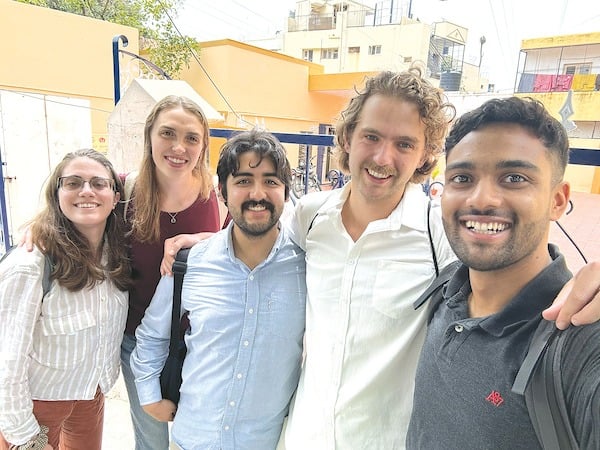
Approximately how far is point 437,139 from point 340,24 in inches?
884

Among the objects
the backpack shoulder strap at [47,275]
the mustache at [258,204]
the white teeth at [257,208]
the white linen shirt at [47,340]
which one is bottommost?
the white linen shirt at [47,340]

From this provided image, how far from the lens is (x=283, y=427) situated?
152 cm

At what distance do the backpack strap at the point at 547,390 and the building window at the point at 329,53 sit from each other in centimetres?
2345

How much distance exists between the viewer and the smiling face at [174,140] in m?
1.92

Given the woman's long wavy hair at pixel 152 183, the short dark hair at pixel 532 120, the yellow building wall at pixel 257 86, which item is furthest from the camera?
the yellow building wall at pixel 257 86

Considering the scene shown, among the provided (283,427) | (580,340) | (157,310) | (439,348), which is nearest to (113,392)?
(157,310)

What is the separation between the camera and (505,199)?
0.99 m

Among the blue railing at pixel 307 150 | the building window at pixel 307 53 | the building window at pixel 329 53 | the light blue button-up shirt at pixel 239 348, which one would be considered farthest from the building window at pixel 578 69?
the light blue button-up shirt at pixel 239 348

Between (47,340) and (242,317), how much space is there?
83cm

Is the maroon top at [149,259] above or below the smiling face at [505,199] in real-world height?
below

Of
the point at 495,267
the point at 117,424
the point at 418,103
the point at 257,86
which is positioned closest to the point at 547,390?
the point at 495,267

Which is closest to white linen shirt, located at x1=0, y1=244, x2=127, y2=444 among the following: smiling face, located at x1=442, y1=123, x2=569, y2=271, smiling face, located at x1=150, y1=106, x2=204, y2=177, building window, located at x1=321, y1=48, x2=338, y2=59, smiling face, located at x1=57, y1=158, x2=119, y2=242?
smiling face, located at x1=57, y1=158, x2=119, y2=242

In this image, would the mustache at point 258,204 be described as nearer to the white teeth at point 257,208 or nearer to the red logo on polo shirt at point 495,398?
the white teeth at point 257,208

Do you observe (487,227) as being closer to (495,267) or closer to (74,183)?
(495,267)
